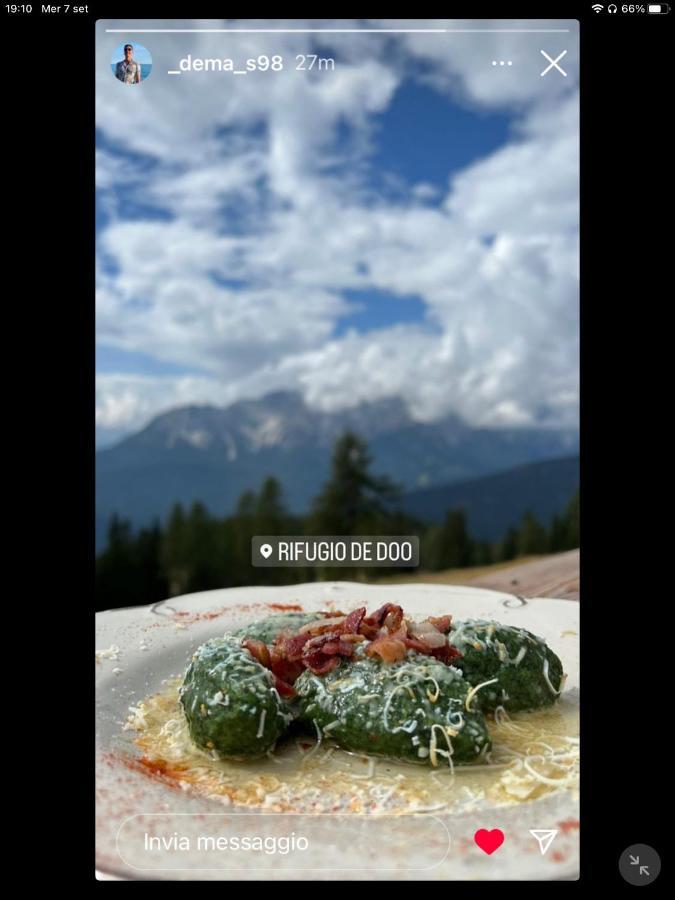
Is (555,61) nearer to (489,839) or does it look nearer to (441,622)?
(441,622)

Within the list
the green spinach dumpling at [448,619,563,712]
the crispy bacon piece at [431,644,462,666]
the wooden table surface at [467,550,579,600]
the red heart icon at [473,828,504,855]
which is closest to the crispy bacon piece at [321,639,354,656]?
the crispy bacon piece at [431,644,462,666]

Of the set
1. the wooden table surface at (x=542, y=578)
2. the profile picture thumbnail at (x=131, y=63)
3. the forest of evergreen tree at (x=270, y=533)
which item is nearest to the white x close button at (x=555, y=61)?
the profile picture thumbnail at (x=131, y=63)

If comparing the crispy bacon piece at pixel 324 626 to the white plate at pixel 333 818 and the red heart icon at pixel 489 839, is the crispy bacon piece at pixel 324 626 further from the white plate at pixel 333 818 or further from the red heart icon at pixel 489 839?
the red heart icon at pixel 489 839

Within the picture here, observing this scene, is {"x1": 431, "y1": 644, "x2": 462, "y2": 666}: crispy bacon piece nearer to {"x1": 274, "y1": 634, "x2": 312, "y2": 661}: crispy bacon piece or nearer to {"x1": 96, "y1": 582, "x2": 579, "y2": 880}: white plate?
{"x1": 96, "y1": 582, "x2": 579, "y2": 880}: white plate
